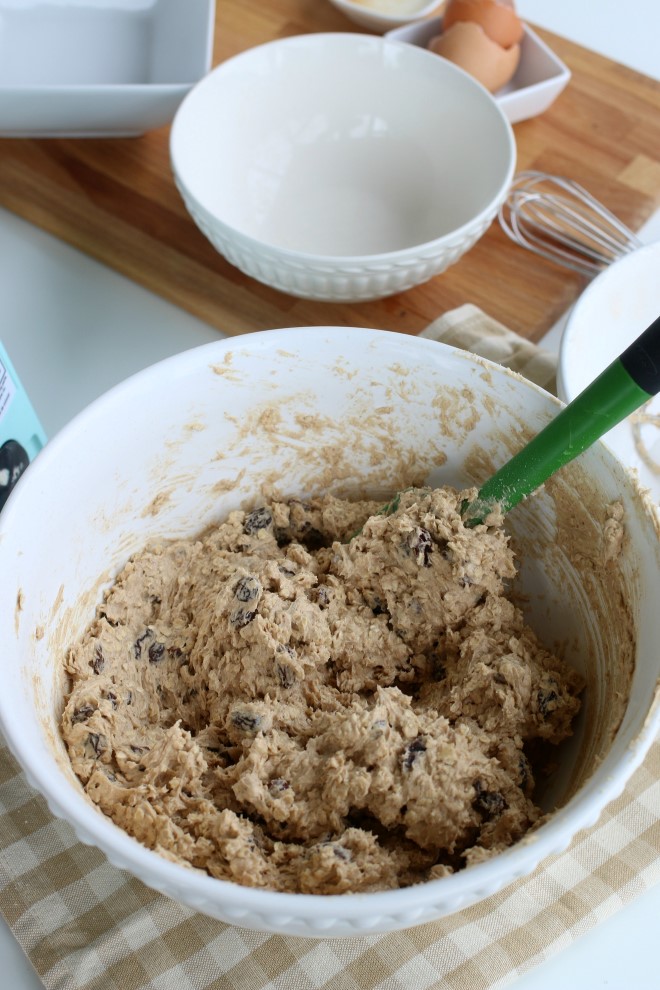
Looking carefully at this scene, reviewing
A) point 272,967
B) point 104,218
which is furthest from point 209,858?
point 104,218

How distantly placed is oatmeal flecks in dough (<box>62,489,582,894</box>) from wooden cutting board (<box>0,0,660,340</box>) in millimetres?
474

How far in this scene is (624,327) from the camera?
117 centimetres

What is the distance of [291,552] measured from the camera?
0.92 m

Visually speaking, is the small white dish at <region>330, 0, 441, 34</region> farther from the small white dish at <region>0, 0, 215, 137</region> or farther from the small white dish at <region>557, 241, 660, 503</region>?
the small white dish at <region>557, 241, 660, 503</region>

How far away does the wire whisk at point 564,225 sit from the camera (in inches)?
54.4

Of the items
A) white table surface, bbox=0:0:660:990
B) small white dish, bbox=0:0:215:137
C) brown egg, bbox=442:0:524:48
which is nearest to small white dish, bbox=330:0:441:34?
brown egg, bbox=442:0:524:48

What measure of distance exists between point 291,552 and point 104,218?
0.79m

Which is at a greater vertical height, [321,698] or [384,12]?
[384,12]

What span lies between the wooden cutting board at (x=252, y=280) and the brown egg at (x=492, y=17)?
15 cm

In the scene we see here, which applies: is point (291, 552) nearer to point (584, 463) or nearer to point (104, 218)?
point (584, 463)

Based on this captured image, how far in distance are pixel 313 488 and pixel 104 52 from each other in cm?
105

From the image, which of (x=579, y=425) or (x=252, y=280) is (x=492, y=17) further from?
(x=579, y=425)

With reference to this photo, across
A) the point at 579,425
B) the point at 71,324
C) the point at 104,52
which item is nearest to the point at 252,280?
the point at 71,324

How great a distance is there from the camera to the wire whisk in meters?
1.38
